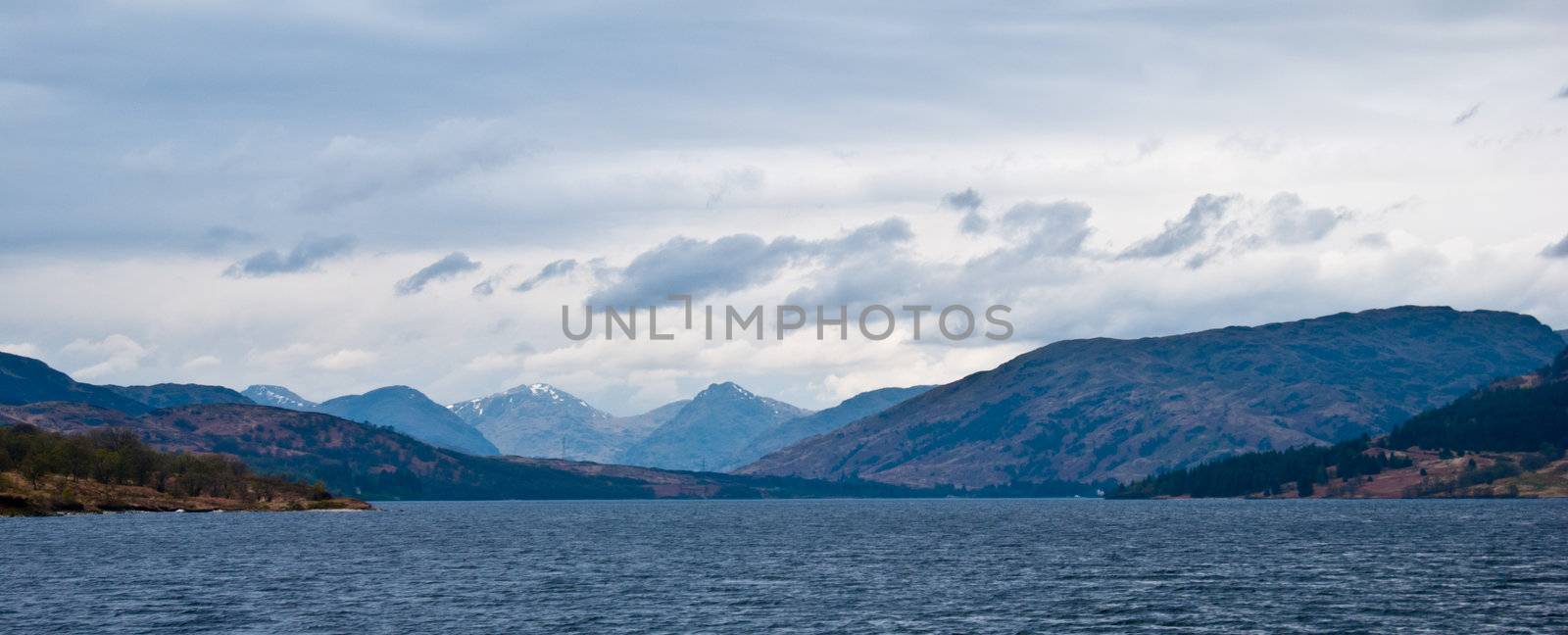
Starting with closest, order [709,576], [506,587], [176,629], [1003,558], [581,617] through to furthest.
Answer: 1. [176,629]
2. [581,617]
3. [506,587]
4. [709,576]
5. [1003,558]

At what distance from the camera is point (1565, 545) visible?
18812cm

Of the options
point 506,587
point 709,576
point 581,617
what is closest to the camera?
point 581,617

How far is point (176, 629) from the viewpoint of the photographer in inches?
4348

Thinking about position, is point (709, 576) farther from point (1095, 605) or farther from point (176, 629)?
point (176, 629)

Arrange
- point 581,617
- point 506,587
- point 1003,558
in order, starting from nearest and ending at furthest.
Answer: point 581,617, point 506,587, point 1003,558

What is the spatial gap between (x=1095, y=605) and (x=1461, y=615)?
2873cm

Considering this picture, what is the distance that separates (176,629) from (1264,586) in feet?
321

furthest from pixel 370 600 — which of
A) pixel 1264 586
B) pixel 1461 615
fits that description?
pixel 1461 615

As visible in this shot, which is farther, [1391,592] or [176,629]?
[1391,592]

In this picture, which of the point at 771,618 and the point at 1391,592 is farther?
the point at 1391,592

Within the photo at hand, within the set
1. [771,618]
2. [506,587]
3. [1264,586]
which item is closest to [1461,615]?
[1264,586]

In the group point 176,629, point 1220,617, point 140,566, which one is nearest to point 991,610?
point 1220,617

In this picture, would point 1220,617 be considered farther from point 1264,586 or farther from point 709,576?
point 709,576

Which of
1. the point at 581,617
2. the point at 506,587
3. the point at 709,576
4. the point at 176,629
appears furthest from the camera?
the point at 709,576
